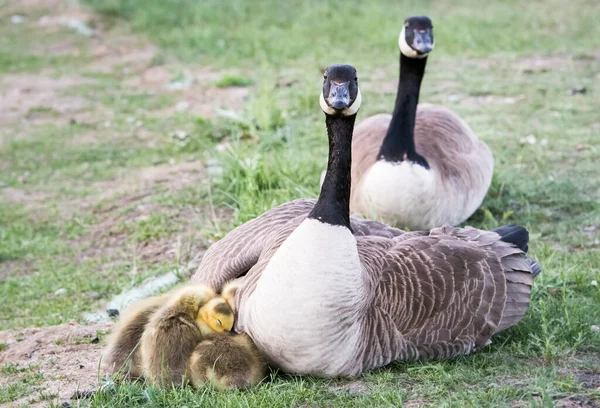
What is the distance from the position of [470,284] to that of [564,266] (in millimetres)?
1711

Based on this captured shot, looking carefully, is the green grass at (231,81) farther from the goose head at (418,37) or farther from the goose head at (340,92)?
the goose head at (340,92)

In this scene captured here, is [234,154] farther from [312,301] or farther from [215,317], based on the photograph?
[312,301]

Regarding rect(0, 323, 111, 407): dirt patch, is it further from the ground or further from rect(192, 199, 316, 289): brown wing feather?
rect(192, 199, 316, 289): brown wing feather

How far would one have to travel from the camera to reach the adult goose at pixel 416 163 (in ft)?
21.2

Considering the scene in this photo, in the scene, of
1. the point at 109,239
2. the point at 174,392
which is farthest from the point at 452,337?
the point at 109,239

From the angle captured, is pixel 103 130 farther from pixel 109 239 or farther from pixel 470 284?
pixel 470 284

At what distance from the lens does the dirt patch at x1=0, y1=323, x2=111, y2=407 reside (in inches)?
167

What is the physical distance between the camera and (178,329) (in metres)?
4.26

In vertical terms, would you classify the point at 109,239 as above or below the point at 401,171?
below

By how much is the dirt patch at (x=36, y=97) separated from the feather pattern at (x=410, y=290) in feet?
22.6

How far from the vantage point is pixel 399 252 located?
4.64 m

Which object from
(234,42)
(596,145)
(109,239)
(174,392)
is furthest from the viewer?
(234,42)

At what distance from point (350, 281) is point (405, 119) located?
9.73 ft

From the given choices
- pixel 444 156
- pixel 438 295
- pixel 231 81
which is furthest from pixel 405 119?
pixel 231 81
